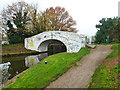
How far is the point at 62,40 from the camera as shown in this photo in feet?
61.2

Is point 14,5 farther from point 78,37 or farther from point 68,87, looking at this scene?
point 68,87

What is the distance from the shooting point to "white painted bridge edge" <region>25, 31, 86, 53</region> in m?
16.7

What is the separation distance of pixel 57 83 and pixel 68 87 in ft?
2.46

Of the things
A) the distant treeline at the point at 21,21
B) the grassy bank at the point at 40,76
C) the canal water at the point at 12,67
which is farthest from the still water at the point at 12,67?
the distant treeline at the point at 21,21

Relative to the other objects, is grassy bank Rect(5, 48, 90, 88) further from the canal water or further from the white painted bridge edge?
the white painted bridge edge

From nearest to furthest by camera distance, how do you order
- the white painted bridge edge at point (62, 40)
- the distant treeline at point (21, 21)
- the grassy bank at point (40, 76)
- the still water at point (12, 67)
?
the grassy bank at point (40, 76) < the still water at point (12, 67) < the white painted bridge edge at point (62, 40) < the distant treeline at point (21, 21)

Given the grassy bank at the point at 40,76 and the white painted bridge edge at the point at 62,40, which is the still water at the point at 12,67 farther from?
the white painted bridge edge at the point at 62,40

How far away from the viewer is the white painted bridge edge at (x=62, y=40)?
1674 centimetres

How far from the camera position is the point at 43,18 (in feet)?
87.5

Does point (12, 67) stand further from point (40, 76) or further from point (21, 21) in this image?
point (21, 21)

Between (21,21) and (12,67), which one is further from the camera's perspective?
(21,21)

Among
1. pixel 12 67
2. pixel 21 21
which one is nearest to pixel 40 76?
pixel 12 67

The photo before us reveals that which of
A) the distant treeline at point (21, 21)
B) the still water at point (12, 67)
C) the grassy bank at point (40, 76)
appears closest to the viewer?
the grassy bank at point (40, 76)

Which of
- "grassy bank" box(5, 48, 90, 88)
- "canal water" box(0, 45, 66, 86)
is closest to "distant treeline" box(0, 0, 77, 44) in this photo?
"canal water" box(0, 45, 66, 86)
